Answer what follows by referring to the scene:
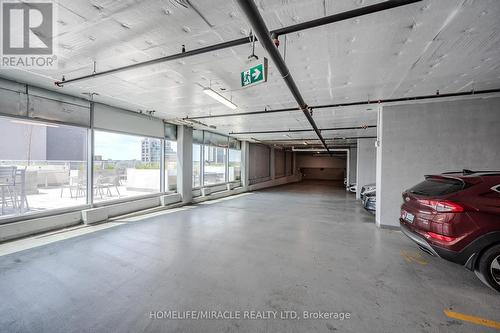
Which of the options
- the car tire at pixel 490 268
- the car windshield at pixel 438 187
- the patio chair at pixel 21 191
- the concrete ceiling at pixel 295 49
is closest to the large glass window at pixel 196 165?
the concrete ceiling at pixel 295 49

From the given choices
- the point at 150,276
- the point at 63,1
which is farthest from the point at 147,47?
the point at 150,276

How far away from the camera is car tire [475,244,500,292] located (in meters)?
2.21

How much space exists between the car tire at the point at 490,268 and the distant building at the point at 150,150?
7924mm

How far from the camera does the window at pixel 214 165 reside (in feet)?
31.9

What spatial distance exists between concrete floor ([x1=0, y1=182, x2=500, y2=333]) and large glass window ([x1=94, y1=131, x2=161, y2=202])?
215cm

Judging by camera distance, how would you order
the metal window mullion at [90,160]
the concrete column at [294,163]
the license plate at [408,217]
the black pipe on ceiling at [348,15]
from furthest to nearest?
the concrete column at [294,163]
the metal window mullion at [90,160]
the license plate at [408,217]
the black pipe on ceiling at [348,15]

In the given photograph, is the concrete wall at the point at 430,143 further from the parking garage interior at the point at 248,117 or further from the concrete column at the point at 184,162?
the concrete column at the point at 184,162

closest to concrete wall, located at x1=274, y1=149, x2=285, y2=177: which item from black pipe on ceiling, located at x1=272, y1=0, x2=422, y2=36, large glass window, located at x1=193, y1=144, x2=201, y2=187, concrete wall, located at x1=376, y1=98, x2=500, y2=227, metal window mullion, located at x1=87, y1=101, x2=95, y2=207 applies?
large glass window, located at x1=193, y1=144, x2=201, y2=187

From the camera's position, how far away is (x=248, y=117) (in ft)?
21.3

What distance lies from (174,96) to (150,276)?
3.71 meters

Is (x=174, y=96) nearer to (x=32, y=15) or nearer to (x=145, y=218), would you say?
(x=32, y=15)

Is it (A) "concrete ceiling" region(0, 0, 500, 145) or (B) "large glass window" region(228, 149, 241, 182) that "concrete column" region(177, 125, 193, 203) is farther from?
(B) "large glass window" region(228, 149, 241, 182)

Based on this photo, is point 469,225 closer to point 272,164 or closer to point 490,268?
point 490,268

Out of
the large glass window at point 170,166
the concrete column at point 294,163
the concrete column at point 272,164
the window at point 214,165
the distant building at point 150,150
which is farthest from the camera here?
the concrete column at point 294,163
